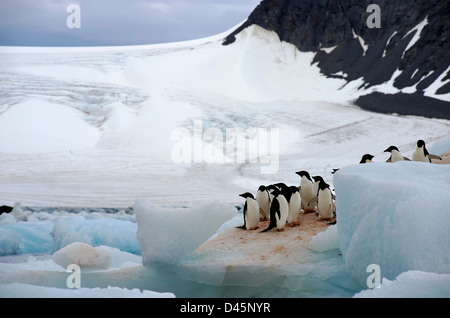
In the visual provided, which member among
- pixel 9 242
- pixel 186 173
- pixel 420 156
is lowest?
pixel 9 242

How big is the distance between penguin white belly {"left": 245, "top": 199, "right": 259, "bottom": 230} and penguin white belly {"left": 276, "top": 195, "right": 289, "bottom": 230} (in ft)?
1.08

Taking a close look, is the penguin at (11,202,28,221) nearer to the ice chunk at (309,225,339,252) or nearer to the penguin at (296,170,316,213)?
the penguin at (296,170,316,213)

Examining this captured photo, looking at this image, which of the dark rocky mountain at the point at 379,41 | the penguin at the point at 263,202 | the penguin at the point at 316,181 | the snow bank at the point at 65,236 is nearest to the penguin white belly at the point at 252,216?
the penguin at the point at 263,202

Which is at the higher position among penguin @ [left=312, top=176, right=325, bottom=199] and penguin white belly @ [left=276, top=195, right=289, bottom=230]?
penguin @ [left=312, top=176, right=325, bottom=199]

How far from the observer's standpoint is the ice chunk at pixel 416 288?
1.87m

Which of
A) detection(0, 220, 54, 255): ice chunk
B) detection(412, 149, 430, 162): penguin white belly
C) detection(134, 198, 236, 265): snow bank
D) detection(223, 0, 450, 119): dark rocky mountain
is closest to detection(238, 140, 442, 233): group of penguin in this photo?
detection(412, 149, 430, 162): penguin white belly

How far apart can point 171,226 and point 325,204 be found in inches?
76.9

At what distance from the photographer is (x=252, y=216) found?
442 cm

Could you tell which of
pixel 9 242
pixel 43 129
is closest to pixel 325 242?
pixel 9 242

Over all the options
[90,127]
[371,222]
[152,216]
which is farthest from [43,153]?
[371,222]

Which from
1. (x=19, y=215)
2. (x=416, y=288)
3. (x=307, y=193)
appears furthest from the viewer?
(x=19, y=215)

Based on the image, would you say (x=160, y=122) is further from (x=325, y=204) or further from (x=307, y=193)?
(x=325, y=204)

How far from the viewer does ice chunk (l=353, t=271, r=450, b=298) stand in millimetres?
1874

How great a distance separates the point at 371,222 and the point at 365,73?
72.7 feet
